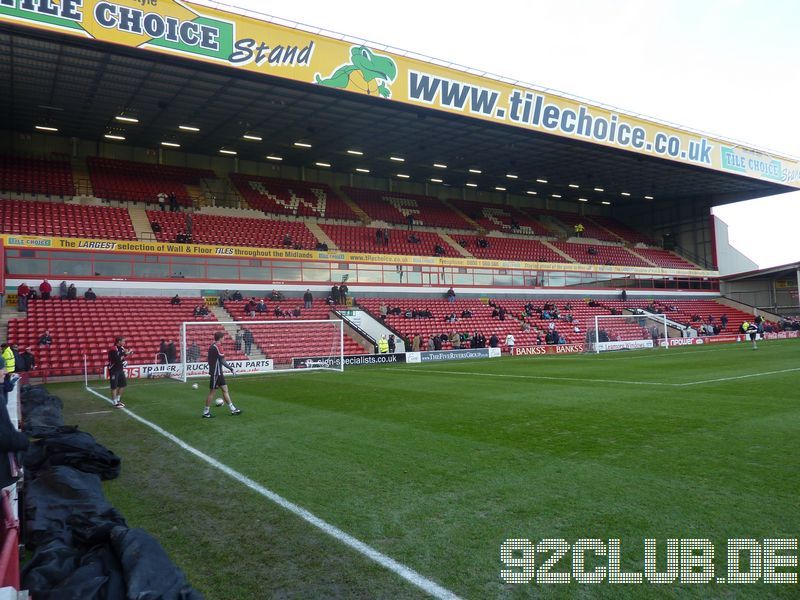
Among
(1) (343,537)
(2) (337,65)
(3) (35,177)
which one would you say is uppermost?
(2) (337,65)

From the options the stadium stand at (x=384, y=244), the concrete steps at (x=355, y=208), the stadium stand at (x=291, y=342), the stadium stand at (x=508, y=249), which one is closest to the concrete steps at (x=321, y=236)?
the stadium stand at (x=384, y=244)

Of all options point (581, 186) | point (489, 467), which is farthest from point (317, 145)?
point (489, 467)

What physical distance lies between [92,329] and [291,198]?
1911 cm

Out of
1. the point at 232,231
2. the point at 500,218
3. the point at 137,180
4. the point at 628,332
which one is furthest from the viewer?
the point at 500,218

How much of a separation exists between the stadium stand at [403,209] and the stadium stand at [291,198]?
81.1 inches

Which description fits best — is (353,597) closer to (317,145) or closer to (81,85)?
(81,85)

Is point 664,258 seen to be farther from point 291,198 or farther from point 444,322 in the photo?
point 291,198

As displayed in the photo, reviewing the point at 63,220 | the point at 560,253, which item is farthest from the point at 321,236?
the point at 560,253

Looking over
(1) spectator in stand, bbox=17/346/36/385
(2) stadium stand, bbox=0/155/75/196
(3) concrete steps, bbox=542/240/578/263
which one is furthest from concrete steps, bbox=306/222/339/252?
(3) concrete steps, bbox=542/240/578/263

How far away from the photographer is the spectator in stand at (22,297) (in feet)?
81.6

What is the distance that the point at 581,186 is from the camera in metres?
48.2

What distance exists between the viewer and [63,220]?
94.4ft

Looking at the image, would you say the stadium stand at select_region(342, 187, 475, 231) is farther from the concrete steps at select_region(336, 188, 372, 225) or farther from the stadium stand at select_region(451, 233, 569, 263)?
the stadium stand at select_region(451, 233, 569, 263)

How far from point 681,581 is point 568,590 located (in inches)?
30.6
